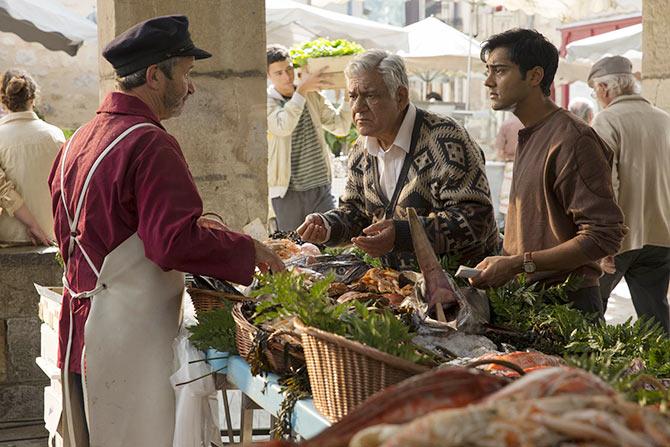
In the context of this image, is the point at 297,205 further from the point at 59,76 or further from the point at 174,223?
the point at 59,76

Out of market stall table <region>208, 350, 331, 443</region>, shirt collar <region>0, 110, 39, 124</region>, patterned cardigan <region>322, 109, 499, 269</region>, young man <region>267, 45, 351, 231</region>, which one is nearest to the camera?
market stall table <region>208, 350, 331, 443</region>

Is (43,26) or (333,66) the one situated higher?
(43,26)

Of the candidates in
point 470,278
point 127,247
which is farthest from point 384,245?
point 127,247

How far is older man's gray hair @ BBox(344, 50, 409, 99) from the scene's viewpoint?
408cm

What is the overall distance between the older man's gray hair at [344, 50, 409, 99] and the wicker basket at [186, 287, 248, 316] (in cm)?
97

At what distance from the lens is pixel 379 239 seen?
→ 3.75 metres

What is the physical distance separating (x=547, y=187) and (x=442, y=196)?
366 mm

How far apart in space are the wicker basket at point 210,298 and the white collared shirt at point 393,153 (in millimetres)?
805

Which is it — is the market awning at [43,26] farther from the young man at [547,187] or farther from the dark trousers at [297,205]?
the young man at [547,187]

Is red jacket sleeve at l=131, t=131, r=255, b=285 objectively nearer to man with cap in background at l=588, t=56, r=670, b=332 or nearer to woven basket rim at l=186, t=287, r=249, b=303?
woven basket rim at l=186, t=287, r=249, b=303

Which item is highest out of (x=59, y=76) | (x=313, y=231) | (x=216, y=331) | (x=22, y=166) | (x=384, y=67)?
(x=59, y=76)

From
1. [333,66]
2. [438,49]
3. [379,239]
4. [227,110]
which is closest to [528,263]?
[379,239]

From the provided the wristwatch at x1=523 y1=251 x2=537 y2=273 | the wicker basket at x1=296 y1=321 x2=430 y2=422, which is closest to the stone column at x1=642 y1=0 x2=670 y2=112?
the wristwatch at x1=523 y1=251 x2=537 y2=273

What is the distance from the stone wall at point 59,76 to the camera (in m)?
18.4
